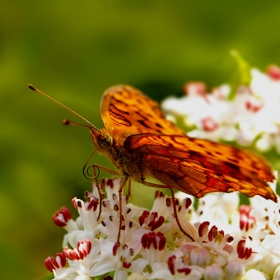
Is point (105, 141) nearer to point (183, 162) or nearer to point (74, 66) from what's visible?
point (183, 162)

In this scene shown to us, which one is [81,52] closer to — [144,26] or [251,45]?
[144,26]

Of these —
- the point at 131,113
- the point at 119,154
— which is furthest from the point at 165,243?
the point at 131,113

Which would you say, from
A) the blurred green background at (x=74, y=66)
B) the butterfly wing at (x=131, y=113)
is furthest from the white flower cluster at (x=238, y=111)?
→ the butterfly wing at (x=131, y=113)

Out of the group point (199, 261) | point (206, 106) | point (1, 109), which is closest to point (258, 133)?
point (206, 106)

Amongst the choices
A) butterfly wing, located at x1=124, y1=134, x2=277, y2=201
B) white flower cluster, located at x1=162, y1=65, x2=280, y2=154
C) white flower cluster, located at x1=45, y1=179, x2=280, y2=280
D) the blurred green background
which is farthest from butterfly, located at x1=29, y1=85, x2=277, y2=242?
the blurred green background

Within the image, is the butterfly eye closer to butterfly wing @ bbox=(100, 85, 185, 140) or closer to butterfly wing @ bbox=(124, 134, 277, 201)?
butterfly wing @ bbox=(124, 134, 277, 201)
